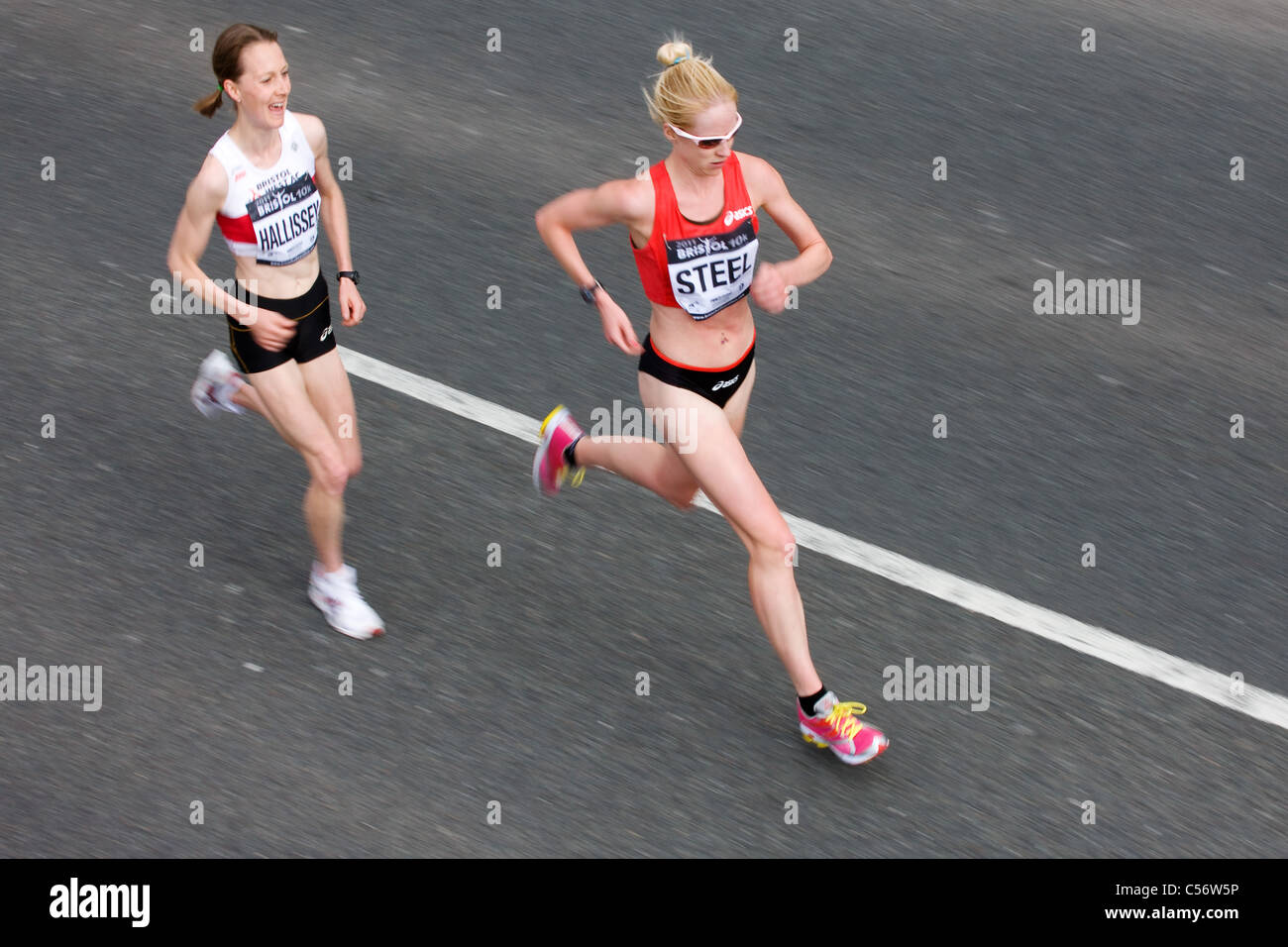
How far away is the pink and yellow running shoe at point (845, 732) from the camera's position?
5.31 metres

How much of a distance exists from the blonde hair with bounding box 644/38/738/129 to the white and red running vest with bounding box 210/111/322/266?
1.41m

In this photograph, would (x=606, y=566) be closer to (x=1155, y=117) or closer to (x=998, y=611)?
(x=998, y=611)

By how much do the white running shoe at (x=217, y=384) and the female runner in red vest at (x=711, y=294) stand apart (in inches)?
59.0

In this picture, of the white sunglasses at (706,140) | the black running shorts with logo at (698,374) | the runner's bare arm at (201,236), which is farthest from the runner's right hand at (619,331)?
the runner's bare arm at (201,236)

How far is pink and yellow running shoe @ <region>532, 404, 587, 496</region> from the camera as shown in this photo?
20.2ft

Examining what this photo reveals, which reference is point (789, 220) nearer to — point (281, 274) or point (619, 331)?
point (619, 331)

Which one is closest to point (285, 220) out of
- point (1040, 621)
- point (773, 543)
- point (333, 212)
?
point (333, 212)

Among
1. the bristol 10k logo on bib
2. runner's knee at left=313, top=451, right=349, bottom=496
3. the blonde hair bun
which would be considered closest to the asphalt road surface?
runner's knee at left=313, top=451, right=349, bottom=496

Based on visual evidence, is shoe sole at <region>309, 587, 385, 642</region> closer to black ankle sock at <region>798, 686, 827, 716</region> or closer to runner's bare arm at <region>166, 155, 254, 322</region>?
runner's bare arm at <region>166, 155, 254, 322</region>

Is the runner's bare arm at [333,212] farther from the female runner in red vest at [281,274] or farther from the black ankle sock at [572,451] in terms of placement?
the black ankle sock at [572,451]

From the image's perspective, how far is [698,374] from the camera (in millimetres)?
5445

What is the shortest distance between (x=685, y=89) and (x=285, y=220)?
159 cm

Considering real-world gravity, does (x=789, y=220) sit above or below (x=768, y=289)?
above
